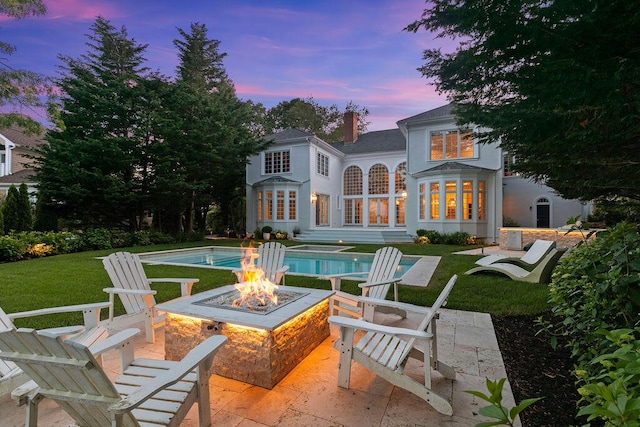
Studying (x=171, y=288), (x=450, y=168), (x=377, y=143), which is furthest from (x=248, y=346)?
(x=377, y=143)

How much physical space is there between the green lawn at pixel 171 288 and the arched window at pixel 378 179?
474 inches

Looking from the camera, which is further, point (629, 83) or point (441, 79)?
point (441, 79)

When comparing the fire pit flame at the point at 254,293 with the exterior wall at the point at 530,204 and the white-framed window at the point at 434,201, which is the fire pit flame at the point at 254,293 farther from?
the exterior wall at the point at 530,204

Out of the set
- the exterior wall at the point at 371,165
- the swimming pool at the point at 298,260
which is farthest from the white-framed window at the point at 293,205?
the swimming pool at the point at 298,260

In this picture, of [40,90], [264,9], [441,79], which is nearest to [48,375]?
[441,79]

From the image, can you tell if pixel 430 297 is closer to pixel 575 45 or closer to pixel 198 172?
pixel 575 45

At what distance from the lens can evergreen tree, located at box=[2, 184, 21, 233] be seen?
12297 millimetres

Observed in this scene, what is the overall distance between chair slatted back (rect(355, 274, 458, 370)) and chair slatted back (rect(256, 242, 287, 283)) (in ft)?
8.50

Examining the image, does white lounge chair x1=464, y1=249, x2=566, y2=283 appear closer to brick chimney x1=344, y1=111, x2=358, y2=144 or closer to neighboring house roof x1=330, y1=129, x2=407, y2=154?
neighboring house roof x1=330, y1=129, x2=407, y2=154

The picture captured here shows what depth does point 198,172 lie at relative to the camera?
16734 mm

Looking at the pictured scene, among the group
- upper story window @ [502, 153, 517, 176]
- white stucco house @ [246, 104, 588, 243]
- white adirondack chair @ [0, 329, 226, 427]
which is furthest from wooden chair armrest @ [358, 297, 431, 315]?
white stucco house @ [246, 104, 588, 243]

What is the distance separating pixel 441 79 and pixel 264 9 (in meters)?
8.24

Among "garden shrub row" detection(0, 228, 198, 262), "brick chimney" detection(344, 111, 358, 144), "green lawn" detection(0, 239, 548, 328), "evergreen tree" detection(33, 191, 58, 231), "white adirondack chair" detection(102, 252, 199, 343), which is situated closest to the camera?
"white adirondack chair" detection(102, 252, 199, 343)

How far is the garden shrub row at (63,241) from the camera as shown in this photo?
958 cm
